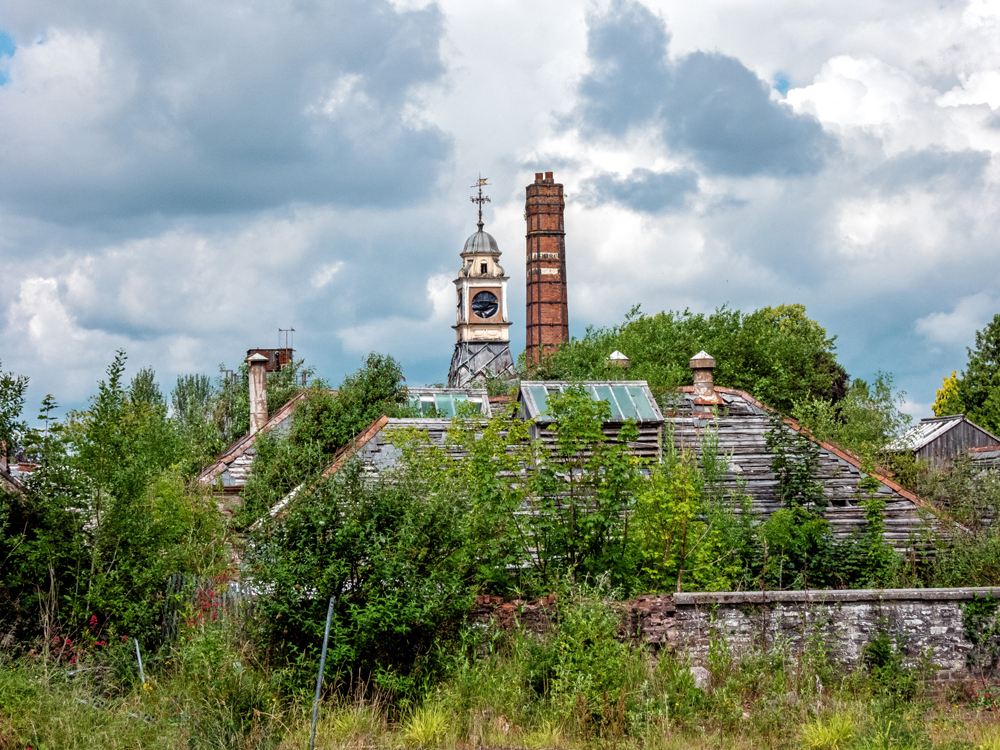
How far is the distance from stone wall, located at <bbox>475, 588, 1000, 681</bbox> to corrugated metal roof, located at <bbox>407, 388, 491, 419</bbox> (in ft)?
45.3

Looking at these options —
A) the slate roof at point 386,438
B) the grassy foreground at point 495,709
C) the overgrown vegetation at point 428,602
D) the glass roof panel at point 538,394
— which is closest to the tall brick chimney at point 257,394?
the slate roof at point 386,438

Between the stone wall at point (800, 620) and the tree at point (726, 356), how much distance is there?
72.2 feet

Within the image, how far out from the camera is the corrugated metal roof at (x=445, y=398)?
81.4 feet

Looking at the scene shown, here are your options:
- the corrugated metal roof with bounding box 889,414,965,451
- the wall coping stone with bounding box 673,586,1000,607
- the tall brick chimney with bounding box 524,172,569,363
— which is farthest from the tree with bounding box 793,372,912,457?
the tall brick chimney with bounding box 524,172,569,363

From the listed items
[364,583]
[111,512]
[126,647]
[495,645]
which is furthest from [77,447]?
[495,645]

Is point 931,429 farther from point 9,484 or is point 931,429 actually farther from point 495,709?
point 9,484

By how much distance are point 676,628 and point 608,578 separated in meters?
0.97

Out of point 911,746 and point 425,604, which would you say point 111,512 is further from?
point 911,746

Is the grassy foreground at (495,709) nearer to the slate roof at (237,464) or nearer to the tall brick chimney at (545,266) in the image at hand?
the slate roof at (237,464)

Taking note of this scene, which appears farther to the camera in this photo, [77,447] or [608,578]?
[77,447]

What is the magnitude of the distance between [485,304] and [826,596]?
46.0m

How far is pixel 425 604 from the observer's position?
9.41 meters

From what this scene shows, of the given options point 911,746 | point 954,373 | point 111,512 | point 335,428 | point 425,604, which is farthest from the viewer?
point 954,373

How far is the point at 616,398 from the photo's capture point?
771 inches
